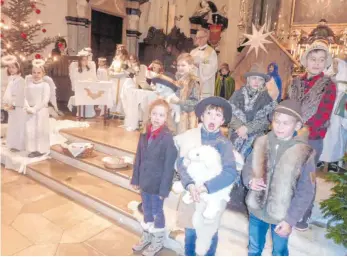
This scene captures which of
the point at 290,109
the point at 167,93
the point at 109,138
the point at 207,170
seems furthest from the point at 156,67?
the point at 290,109

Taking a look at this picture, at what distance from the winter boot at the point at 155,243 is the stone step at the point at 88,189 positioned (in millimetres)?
468

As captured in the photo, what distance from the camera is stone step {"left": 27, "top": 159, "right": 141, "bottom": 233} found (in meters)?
3.36

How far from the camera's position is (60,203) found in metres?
3.70

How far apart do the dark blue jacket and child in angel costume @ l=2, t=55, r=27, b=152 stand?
10.5 feet

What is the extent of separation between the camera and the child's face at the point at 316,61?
2611 millimetres

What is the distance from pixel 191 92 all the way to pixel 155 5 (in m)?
9.33

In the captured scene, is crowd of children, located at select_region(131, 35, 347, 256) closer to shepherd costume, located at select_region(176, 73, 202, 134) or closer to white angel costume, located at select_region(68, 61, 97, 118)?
shepherd costume, located at select_region(176, 73, 202, 134)

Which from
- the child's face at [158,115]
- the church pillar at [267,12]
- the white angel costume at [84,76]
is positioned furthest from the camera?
the church pillar at [267,12]

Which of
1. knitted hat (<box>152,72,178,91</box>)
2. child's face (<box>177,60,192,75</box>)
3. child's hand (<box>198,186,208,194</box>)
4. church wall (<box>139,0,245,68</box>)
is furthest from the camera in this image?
church wall (<box>139,0,245,68</box>)

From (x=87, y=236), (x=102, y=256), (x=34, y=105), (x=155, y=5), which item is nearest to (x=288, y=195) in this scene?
(x=102, y=256)

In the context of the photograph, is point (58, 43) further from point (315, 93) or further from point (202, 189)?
point (202, 189)

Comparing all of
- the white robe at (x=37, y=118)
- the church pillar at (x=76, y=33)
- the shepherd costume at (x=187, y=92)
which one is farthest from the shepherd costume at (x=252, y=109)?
the church pillar at (x=76, y=33)

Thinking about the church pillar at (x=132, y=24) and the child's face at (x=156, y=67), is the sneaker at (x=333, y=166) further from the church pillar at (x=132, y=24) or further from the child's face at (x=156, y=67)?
the church pillar at (x=132, y=24)

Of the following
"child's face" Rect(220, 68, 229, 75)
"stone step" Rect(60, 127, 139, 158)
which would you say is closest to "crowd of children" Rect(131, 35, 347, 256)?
"stone step" Rect(60, 127, 139, 158)
